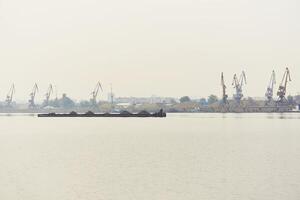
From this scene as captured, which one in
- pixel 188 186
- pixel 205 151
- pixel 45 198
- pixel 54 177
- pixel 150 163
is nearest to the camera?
pixel 45 198

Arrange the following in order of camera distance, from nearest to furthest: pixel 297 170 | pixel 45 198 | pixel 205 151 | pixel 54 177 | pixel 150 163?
pixel 45 198 → pixel 54 177 → pixel 297 170 → pixel 150 163 → pixel 205 151

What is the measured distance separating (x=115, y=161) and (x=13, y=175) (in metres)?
9.92

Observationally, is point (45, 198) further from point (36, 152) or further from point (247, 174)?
point (36, 152)

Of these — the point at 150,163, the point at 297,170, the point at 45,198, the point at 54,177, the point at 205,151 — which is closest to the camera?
the point at 45,198

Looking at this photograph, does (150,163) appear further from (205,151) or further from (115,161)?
(205,151)

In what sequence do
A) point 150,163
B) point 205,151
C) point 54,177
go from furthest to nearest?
point 205,151 → point 150,163 → point 54,177

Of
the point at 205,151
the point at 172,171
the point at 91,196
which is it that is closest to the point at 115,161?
the point at 172,171

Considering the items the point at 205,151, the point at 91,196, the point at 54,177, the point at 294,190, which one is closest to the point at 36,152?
the point at 205,151

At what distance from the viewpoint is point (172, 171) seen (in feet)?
119

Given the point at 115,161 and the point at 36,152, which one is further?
the point at 36,152

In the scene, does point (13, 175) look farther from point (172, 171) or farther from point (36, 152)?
point (36, 152)

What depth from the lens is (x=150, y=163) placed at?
4131 cm

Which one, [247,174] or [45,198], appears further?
[247,174]

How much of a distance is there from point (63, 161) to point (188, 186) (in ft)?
53.8
